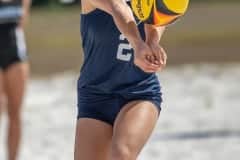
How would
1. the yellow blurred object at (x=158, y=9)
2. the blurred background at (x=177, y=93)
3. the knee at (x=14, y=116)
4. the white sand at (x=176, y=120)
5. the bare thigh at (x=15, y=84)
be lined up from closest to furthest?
the yellow blurred object at (x=158, y=9) < the bare thigh at (x=15, y=84) < the knee at (x=14, y=116) < the white sand at (x=176, y=120) < the blurred background at (x=177, y=93)

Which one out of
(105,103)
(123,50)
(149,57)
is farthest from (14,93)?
(149,57)

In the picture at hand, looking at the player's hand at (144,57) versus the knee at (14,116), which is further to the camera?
the knee at (14,116)

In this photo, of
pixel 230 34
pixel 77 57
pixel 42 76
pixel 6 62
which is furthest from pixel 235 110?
pixel 230 34

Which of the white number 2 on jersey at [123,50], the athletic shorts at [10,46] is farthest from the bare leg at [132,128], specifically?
the athletic shorts at [10,46]

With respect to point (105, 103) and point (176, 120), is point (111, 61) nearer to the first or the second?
point (105, 103)

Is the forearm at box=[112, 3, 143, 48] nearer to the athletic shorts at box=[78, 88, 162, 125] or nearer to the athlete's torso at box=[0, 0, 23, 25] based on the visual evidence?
the athletic shorts at box=[78, 88, 162, 125]

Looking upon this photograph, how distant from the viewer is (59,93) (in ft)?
40.7

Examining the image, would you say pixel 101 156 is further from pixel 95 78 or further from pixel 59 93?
pixel 59 93

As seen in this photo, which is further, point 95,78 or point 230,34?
point 230,34

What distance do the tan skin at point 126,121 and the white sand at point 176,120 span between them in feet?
11.4

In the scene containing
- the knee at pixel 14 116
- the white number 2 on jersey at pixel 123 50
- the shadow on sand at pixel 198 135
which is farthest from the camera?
the shadow on sand at pixel 198 135

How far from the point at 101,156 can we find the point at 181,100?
21.8ft

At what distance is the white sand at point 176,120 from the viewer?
27.5ft

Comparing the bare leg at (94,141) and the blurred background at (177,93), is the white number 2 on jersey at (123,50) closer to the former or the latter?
the bare leg at (94,141)
